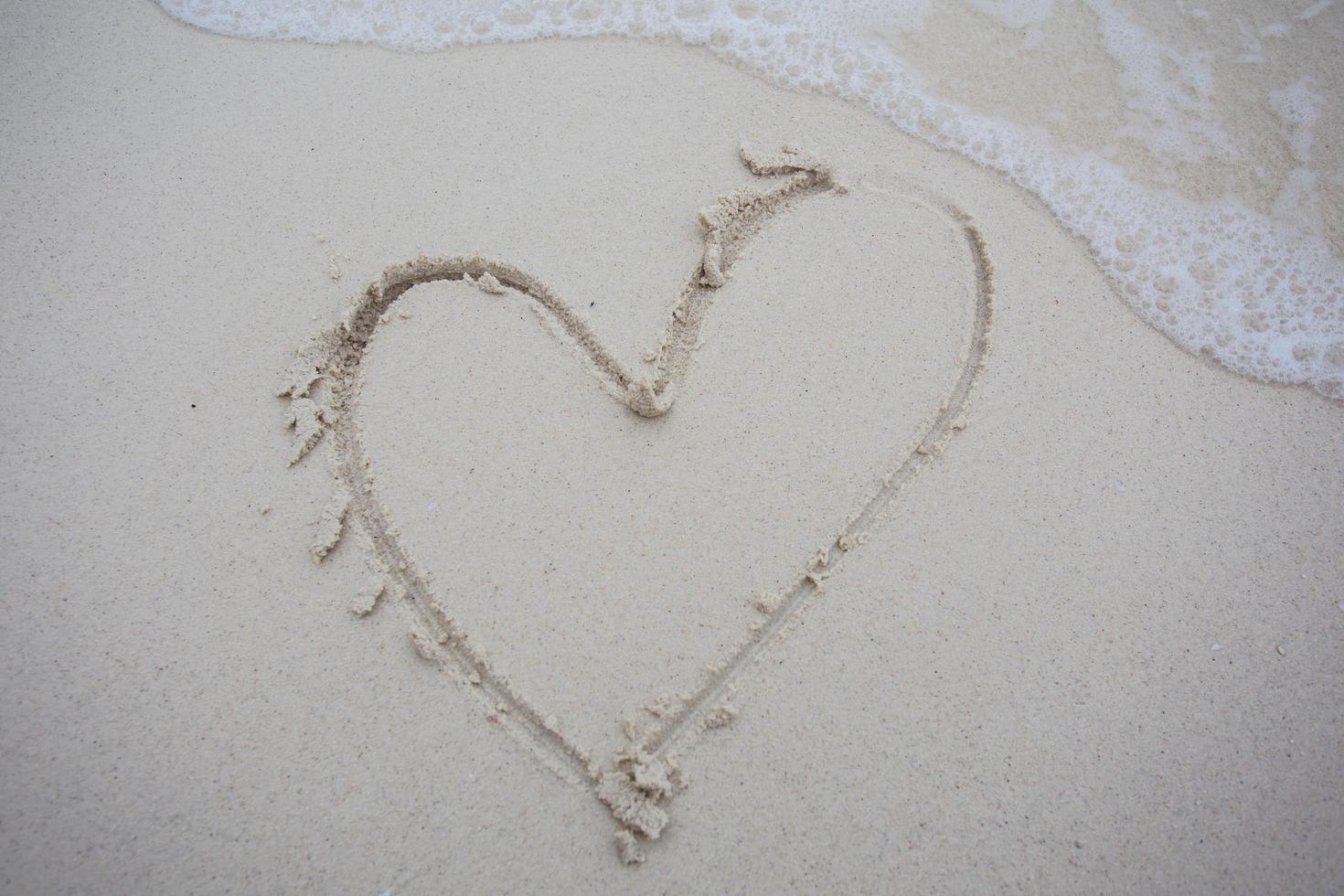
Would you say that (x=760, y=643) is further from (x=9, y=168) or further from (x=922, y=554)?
(x=9, y=168)

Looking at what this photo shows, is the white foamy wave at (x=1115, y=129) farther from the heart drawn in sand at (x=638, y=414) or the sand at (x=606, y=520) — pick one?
the heart drawn in sand at (x=638, y=414)

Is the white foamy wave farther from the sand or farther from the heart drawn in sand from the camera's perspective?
the heart drawn in sand

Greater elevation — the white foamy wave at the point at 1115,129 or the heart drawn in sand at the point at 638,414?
the white foamy wave at the point at 1115,129

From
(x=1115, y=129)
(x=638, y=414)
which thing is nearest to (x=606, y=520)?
(x=638, y=414)

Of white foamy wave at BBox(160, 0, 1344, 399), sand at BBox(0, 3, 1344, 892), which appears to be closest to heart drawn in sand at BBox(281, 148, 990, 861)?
sand at BBox(0, 3, 1344, 892)

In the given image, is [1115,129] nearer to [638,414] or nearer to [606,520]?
[638,414]

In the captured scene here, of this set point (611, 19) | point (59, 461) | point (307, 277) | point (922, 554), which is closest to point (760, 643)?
point (922, 554)

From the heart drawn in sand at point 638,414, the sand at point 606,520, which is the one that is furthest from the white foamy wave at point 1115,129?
the heart drawn in sand at point 638,414

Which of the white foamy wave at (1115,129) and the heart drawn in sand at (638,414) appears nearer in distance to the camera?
the heart drawn in sand at (638,414)
